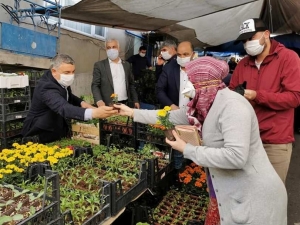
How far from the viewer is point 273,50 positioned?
2359mm

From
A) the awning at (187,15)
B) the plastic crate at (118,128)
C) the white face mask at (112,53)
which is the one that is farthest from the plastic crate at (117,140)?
the awning at (187,15)

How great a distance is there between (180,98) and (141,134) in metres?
0.89

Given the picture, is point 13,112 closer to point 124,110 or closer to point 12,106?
point 12,106

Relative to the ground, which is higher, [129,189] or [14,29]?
[14,29]

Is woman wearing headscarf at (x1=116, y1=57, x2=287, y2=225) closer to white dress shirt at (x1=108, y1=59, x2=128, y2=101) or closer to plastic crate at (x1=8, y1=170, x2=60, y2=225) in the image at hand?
plastic crate at (x1=8, y1=170, x2=60, y2=225)

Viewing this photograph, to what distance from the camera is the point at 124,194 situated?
1989mm

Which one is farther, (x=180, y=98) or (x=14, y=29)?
(x=14, y=29)

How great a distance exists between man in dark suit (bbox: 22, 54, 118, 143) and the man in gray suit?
3.52 ft

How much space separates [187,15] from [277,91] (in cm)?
313

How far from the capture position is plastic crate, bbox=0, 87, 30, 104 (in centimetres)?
304

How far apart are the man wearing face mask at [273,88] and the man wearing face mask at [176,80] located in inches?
49.9

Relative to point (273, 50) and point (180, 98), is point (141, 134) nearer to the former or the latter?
point (180, 98)

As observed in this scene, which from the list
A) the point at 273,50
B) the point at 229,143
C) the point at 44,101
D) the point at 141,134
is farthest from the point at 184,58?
the point at 229,143

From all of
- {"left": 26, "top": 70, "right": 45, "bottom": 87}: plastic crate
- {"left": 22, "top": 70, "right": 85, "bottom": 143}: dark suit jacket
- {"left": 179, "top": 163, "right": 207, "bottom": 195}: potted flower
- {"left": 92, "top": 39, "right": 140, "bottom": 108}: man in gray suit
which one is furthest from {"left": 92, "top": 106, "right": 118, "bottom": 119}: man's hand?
{"left": 92, "top": 39, "right": 140, "bottom": 108}: man in gray suit
